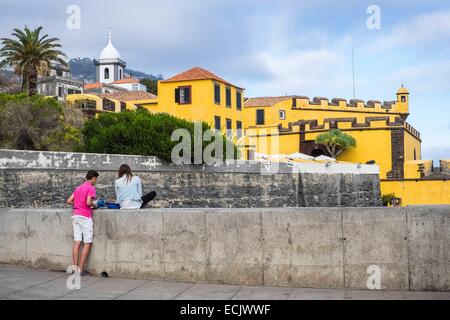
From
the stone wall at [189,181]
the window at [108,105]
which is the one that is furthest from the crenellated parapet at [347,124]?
the window at [108,105]

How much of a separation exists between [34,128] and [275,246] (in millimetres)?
18605

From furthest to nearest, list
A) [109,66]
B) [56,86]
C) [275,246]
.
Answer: [109,66] < [56,86] < [275,246]

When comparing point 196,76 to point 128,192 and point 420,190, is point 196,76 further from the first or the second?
point 128,192

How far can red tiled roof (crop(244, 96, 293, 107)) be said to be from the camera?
57.1 m

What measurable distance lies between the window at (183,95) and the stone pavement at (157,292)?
3781 cm

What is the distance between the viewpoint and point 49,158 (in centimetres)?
1520

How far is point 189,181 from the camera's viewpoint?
20.0 metres

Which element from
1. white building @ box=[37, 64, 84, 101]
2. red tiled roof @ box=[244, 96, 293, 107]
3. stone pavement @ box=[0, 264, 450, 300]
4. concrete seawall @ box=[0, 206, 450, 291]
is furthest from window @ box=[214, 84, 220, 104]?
stone pavement @ box=[0, 264, 450, 300]

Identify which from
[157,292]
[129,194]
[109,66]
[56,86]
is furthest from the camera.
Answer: [109,66]

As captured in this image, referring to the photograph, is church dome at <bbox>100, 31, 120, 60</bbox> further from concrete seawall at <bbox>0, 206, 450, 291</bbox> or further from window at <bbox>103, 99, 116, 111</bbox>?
concrete seawall at <bbox>0, 206, 450, 291</bbox>

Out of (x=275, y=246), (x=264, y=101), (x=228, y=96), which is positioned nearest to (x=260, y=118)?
(x=264, y=101)

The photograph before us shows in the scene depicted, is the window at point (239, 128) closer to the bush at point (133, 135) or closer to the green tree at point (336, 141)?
the green tree at point (336, 141)

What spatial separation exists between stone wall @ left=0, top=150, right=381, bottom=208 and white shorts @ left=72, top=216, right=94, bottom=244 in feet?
20.7
